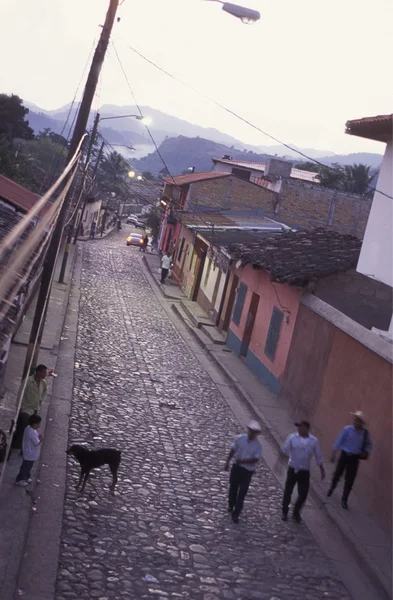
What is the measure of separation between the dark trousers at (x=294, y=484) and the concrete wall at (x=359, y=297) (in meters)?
7.60

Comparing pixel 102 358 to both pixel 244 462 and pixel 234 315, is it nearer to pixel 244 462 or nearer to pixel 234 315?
pixel 234 315

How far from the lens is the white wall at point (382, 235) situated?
46.4 feet

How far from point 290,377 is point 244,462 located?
745 centimetres

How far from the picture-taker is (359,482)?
11.9 meters

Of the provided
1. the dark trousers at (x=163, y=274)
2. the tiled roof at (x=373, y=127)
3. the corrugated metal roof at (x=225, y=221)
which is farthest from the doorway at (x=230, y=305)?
the dark trousers at (x=163, y=274)

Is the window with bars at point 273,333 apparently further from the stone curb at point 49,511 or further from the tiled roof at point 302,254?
the stone curb at point 49,511

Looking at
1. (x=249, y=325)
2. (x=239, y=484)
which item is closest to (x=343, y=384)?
(x=239, y=484)

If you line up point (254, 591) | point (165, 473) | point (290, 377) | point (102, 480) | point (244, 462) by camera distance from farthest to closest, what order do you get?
1. point (290, 377)
2. point (165, 473)
3. point (102, 480)
4. point (244, 462)
5. point (254, 591)

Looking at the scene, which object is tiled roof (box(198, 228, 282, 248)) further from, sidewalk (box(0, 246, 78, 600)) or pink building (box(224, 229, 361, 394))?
sidewalk (box(0, 246, 78, 600))

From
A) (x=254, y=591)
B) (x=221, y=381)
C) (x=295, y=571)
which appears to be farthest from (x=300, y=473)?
(x=221, y=381)

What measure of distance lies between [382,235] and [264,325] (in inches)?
263

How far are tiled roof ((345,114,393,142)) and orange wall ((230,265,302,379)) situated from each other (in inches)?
158

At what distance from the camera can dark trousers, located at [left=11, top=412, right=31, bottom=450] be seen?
1070 centimetres

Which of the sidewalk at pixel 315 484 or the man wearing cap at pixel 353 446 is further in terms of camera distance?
the man wearing cap at pixel 353 446
